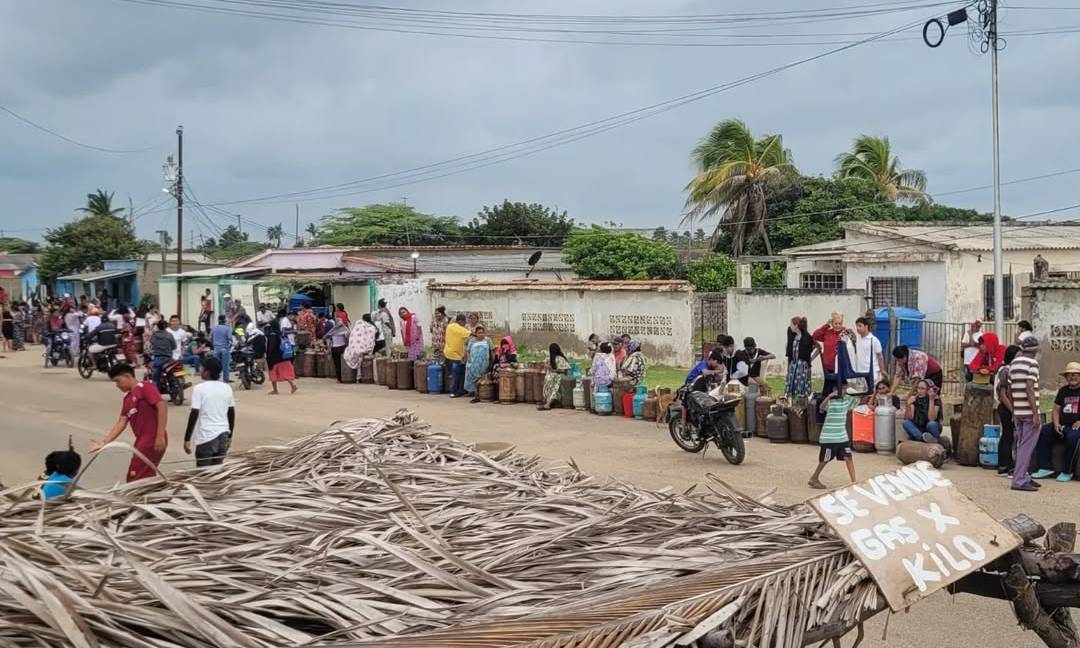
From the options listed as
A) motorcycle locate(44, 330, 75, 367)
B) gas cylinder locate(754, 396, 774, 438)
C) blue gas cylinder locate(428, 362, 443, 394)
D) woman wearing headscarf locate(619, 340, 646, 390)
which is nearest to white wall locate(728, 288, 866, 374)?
woman wearing headscarf locate(619, 340, 646, 390)

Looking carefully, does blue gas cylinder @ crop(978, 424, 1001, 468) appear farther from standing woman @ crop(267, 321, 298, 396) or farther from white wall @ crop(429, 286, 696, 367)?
standing woman @ crop(267, 321, 298, 396)

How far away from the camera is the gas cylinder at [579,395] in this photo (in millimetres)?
17312

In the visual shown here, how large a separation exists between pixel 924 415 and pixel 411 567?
9.71m

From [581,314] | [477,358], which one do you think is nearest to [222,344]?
[477,358]

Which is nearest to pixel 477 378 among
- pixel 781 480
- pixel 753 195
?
pixel 781 480

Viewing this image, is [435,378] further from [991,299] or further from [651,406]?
[991,299]

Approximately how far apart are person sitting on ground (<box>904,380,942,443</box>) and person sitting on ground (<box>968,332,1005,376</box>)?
3290 millimetres

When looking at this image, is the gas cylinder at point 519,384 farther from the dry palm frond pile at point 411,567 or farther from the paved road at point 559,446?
the dry palm frond pile at point 411,567

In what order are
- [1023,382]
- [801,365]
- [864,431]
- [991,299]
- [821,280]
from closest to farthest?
[1023,382]
[864,431]
[801,365]
[991,299]
[821,280]

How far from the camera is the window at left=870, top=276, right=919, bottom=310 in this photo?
25.2 metres

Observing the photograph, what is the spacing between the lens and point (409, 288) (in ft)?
Result: 97.5

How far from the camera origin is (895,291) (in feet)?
83.8

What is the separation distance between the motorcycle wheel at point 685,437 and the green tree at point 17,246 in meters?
72.5

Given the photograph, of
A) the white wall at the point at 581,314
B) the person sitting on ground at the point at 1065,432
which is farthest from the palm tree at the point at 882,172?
the person sitting on ground at the point at 1065,432
